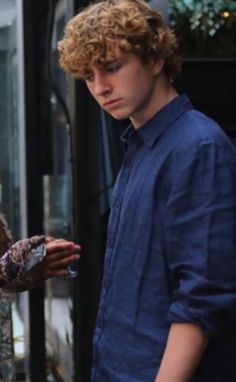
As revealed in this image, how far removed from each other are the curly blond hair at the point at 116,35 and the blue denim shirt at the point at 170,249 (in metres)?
0.11

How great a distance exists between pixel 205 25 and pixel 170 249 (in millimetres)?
2055

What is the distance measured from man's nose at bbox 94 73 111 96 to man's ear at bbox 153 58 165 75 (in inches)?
3.8

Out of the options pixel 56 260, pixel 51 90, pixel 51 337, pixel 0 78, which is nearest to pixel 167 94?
pixel 56 260

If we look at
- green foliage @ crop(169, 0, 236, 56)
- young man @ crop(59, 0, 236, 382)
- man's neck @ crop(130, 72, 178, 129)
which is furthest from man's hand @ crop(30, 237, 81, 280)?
green foliage @ crop(169, 0, 236, 56)

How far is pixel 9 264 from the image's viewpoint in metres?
1.83

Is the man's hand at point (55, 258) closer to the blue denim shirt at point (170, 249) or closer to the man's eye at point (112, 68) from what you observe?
the blue denim shirt at point (170, 249)

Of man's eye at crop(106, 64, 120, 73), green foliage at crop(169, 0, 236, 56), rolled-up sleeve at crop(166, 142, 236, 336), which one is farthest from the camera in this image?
green foliage at crop(169, 0, 236, 56)

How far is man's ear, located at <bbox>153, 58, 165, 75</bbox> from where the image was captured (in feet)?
4.73

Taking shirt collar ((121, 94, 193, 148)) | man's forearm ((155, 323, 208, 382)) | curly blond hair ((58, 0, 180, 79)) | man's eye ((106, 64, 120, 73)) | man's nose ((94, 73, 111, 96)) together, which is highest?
curly blond hair ((58, 0, 180, 79))

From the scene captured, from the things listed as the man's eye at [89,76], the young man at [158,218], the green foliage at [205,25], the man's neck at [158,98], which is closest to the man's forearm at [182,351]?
the young man at [158,218]

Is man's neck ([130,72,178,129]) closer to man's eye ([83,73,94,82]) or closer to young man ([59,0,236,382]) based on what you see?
young man ([59,0,236,382])

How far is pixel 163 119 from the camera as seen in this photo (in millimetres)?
1431

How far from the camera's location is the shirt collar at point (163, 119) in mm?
1425

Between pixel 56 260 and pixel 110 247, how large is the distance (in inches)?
16.0
